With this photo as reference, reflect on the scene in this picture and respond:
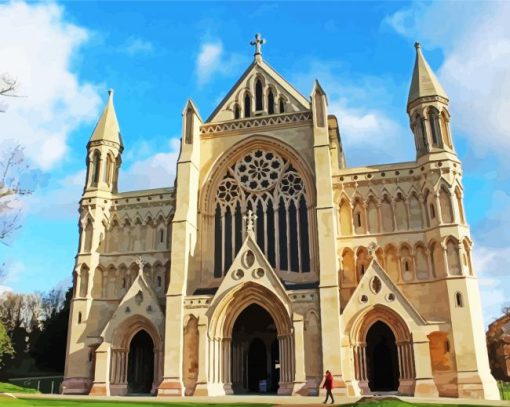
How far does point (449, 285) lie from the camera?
2616cm

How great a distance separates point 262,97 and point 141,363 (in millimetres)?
18043

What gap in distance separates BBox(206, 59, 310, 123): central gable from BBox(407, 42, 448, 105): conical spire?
6352mm

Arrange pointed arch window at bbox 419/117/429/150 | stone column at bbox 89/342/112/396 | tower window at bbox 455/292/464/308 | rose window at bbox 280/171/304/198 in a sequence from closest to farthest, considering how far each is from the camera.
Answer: tower window at bbox 455/292/464/308 → stone column at bbox 89/342/112/396 → pointed arch window at bbox 419/117/429/150 → rose window at bbox 280/171/304/198

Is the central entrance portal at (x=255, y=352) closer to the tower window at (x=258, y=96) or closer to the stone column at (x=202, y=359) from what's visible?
the stone column at (x=202, y=359)

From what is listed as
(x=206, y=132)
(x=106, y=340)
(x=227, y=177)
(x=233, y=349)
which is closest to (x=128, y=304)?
(x=106, y=340)

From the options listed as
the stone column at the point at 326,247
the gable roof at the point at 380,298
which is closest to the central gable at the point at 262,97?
the stone column at the point at 326,247

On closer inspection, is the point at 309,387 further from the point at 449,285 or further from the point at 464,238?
the point at 464,238

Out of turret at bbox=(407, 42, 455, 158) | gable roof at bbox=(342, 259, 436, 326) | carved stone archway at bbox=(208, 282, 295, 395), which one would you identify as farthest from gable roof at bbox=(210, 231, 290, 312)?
turret at bbox=(407, 42, 455, 158)

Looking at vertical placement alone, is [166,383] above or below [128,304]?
below

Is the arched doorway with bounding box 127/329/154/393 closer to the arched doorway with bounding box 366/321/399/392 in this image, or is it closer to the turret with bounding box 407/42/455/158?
the arched doorway with bounding box 366/321/399/392

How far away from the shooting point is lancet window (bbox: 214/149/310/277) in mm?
29583

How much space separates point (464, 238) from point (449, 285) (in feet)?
8.64

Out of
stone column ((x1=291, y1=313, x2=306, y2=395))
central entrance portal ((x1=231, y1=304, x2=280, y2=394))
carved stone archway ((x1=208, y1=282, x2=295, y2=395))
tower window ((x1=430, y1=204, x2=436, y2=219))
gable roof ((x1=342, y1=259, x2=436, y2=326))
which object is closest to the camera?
stone column ((x1=291, y1=313, x2=306, y2=395))

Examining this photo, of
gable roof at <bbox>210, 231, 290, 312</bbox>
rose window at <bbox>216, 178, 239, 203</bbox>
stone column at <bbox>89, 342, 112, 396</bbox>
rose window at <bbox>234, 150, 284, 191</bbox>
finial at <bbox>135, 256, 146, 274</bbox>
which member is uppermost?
rose window at <bbox>234, 150, 284, 191</bbox>
